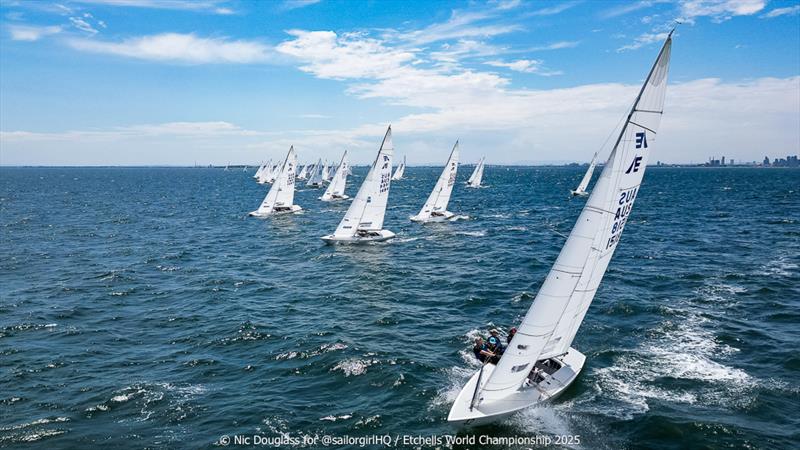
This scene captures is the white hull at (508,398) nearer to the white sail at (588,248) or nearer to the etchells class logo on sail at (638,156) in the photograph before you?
the white sail at (588,248)

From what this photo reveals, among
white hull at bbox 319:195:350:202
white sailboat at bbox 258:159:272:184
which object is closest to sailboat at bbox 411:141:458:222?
white hull at bbox 319:195:350:202

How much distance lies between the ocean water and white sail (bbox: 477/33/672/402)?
198 cm

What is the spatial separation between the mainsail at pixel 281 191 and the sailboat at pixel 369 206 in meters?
24.8

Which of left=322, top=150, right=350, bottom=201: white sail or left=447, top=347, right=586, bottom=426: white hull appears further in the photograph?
left=322, top=150, right=350, bottom=201: white sail

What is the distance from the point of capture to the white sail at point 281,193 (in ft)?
221

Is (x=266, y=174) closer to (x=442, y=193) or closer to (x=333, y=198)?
(x=333, y=198)

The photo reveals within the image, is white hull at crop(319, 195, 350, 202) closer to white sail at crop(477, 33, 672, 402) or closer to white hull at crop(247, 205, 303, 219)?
white hull at crop(247, 205, 303, 219)

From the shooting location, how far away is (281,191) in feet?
225

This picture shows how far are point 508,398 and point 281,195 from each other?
57.8m

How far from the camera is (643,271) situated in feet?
115

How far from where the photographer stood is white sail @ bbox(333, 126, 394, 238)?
44781mm

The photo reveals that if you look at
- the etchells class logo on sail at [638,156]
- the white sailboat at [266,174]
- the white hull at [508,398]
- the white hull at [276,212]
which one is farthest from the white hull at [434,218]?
the white sailboat at [266,174]

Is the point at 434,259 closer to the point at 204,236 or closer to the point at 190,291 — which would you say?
the point at 190,291

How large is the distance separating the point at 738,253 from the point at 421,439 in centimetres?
3798
